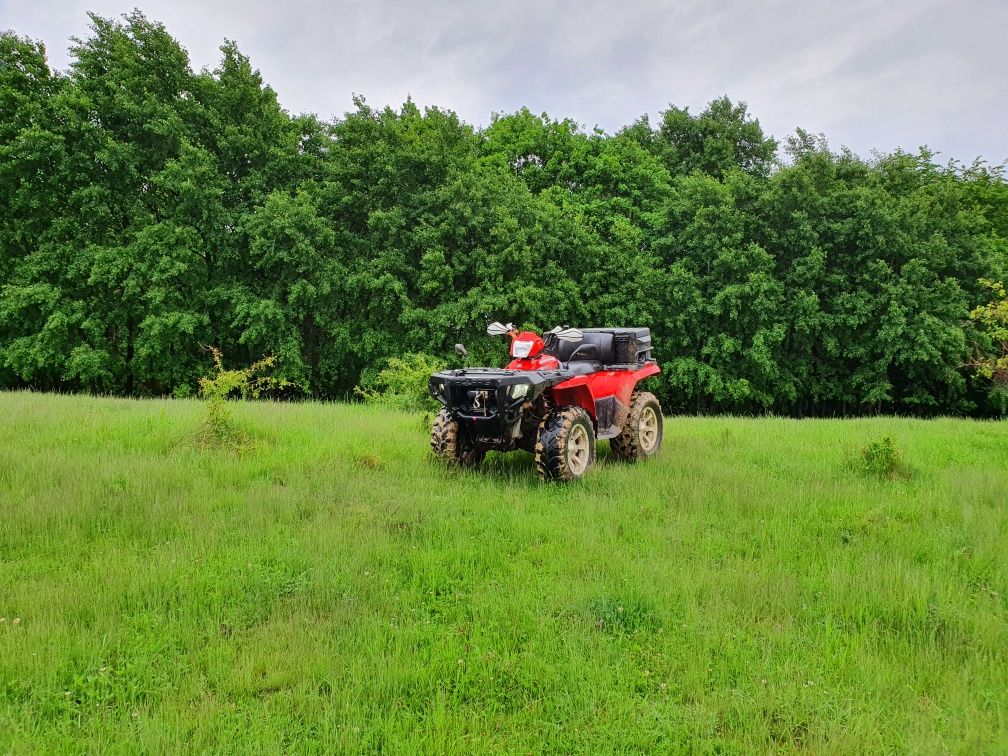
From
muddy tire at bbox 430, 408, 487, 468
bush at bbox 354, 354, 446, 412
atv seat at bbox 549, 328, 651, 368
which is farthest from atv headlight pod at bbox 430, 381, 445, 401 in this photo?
bush at bbox 354, 354, 446, 412

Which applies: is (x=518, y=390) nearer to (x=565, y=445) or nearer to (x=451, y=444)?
(x=565, y=445)

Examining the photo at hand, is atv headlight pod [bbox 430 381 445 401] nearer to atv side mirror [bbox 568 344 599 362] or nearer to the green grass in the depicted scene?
the green grass

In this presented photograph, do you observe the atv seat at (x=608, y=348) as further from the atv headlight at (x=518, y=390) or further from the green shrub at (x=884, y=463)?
the green shrub at (x=884, y=463)

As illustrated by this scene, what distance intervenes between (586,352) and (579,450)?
1676 millimetres

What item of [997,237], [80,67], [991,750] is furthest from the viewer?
[997,237]

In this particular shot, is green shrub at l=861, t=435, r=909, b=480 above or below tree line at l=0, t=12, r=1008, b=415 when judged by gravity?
below

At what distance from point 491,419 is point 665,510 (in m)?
2.01

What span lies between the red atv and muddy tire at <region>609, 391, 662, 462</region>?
0.04 ft

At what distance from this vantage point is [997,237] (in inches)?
976

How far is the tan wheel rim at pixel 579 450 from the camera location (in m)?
6.68

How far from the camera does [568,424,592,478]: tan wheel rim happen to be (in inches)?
263

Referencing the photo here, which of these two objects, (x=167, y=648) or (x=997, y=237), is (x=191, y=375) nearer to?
(x=167, y=648)

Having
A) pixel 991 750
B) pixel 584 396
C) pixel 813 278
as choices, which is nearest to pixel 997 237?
pixel 813 278

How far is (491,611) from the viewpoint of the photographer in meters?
3.63
